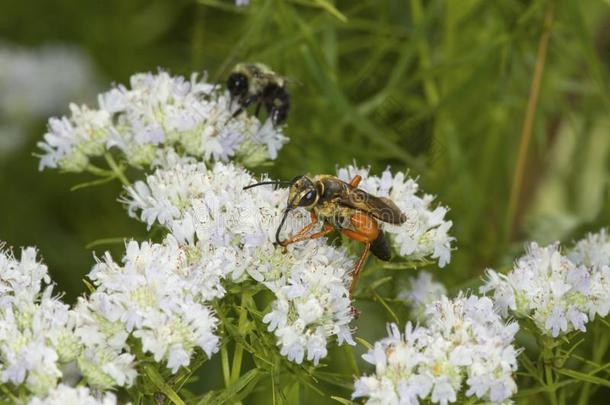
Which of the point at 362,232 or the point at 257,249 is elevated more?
the point at 362,232

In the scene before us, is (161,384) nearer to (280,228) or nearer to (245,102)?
(280,228)

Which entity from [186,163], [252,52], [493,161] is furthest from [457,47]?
A: [186,163]

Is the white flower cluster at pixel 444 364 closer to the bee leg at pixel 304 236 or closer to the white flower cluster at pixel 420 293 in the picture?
the bee leg at pixel 304 236

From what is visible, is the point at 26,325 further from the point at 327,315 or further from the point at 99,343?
the point at 327,315

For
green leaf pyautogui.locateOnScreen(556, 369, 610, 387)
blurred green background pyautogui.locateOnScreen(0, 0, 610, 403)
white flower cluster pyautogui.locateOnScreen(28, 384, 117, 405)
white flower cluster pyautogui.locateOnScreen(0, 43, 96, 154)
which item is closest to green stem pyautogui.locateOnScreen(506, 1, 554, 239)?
blurred green background pyautogui.locateOnScreen(0, 0, 610, 403)

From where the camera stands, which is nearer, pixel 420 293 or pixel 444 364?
pixel 444 364

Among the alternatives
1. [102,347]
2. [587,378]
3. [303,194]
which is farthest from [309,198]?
[587,378]
